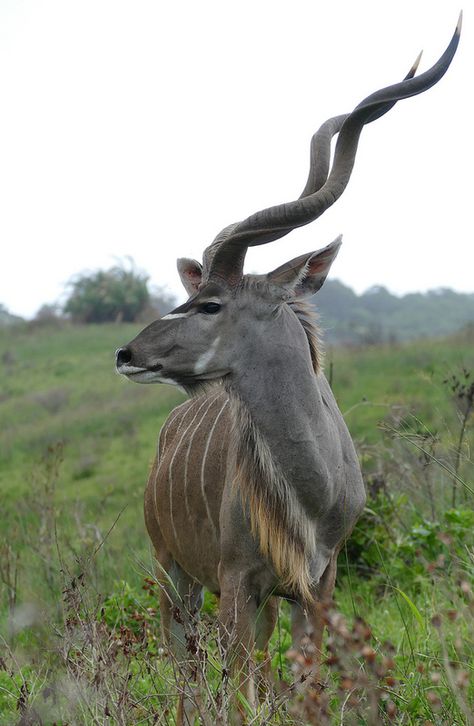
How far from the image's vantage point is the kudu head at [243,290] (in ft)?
10.4

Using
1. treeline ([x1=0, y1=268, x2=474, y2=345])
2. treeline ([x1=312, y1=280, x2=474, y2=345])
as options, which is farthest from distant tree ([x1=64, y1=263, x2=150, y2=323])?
treeline ([x1=312, y1=280, x2=474, y2=345])

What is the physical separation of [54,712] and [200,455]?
1.28 meters

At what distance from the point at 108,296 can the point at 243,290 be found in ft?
76.6

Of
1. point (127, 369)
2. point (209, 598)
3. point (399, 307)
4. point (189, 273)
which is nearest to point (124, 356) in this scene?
point (127, 369)

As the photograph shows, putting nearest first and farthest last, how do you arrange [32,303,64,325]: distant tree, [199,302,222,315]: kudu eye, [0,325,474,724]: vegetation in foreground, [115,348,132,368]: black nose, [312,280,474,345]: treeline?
[0,325,474,724]: vegetation in foreground < [115,348,132,368]: black nose < [199,302,222,315]: kudu eye < [32,303,64,325]: distant tree < [312,280,474,345]: treeline

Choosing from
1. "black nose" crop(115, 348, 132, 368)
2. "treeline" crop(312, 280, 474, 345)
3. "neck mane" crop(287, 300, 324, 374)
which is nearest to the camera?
"black nose" crop(115, 348, 132, 368)

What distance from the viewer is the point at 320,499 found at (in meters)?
3.27

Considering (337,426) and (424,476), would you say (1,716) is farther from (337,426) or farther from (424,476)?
(424,476)

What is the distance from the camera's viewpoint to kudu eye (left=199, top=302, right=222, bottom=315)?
3291mm

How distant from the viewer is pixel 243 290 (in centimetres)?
335

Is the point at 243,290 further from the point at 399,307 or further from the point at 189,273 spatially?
the point at 399,307

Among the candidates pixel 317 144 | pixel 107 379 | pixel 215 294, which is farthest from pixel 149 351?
pixel 107 379

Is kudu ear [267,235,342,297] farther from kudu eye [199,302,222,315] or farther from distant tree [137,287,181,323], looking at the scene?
distant tree [137,287,181,323]

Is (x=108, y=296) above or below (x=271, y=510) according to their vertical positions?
above
